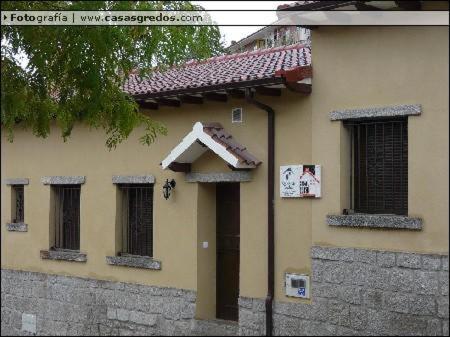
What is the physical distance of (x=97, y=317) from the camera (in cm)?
1191

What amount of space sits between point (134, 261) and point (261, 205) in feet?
8.85

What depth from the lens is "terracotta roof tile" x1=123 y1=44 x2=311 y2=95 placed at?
9555 millimetres

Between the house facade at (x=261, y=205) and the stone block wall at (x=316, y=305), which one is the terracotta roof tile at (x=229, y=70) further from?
the stone block wall at (x=316, y=305)

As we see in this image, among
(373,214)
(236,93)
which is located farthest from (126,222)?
(373,214)

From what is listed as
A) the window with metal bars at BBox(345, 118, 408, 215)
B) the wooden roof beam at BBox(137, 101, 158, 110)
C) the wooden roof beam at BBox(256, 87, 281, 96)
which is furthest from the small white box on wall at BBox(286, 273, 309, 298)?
the wooden roof beam at BBox(137, 101, 158, 110)

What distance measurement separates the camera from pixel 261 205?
32.0 ft

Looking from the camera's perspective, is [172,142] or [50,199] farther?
[50,199]

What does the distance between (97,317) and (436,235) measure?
6269 mm

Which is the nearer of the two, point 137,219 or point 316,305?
point 316,305

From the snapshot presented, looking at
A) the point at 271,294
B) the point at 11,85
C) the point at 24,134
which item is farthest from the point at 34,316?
the point at 11,85

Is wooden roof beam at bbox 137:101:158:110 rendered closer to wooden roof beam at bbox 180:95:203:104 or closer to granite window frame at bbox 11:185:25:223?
wooden roof beam at bbox 180:95:203:104

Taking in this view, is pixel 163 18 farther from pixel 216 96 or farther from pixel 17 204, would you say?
pixel 17 204

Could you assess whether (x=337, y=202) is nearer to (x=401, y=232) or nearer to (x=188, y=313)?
(x=401, y=232)

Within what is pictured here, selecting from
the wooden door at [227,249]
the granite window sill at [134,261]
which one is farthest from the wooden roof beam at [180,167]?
the granite window sill at [134,261]
